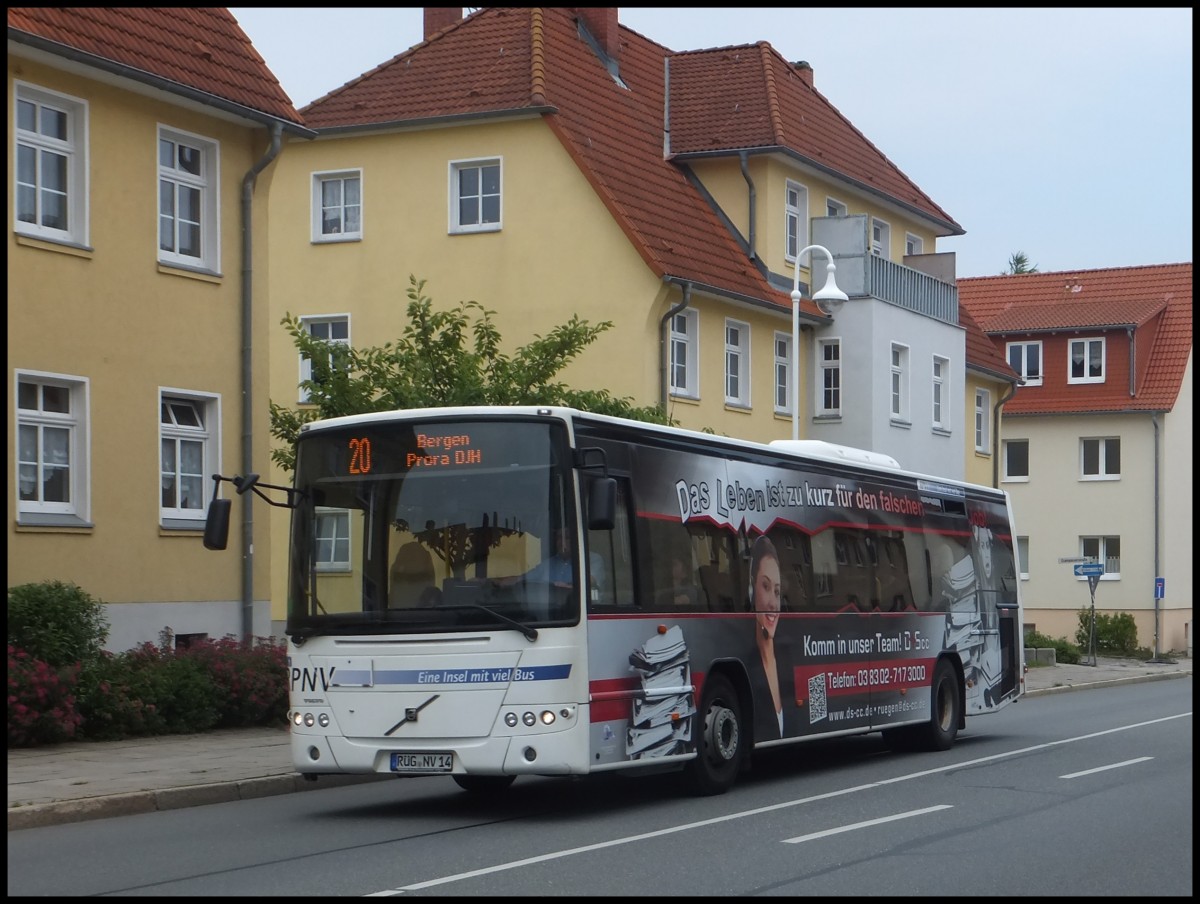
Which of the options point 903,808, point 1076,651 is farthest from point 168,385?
point 1076,651

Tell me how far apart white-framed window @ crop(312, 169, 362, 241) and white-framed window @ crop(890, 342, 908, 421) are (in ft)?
41.7

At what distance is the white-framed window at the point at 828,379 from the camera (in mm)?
39844

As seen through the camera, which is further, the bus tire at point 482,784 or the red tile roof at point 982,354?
the red tile roof at point 982,354

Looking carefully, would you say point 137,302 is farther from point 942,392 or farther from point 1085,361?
point 1085,361

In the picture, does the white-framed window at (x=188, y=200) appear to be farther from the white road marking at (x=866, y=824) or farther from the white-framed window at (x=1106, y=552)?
the white-framed window at (x=1106, y=552)

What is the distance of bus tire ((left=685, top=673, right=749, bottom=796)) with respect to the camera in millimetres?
14570

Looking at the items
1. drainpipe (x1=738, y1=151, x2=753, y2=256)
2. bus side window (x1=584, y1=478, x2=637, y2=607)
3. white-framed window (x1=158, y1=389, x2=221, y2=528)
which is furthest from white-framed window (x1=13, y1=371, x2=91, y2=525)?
drainpipe (x1=738, y1=151, x2=753, y2=256)

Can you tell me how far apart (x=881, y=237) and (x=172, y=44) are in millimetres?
24581

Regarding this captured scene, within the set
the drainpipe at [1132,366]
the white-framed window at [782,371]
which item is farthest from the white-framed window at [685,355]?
the drainpipe at [1132,366]

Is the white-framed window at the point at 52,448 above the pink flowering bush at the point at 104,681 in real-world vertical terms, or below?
above

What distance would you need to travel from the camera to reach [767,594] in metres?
16.1

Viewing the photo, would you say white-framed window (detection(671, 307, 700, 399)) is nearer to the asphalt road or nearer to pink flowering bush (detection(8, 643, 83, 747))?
the asphalt road

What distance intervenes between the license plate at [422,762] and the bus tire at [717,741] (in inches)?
93.8

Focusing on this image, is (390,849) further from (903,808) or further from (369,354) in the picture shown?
(369,354)
